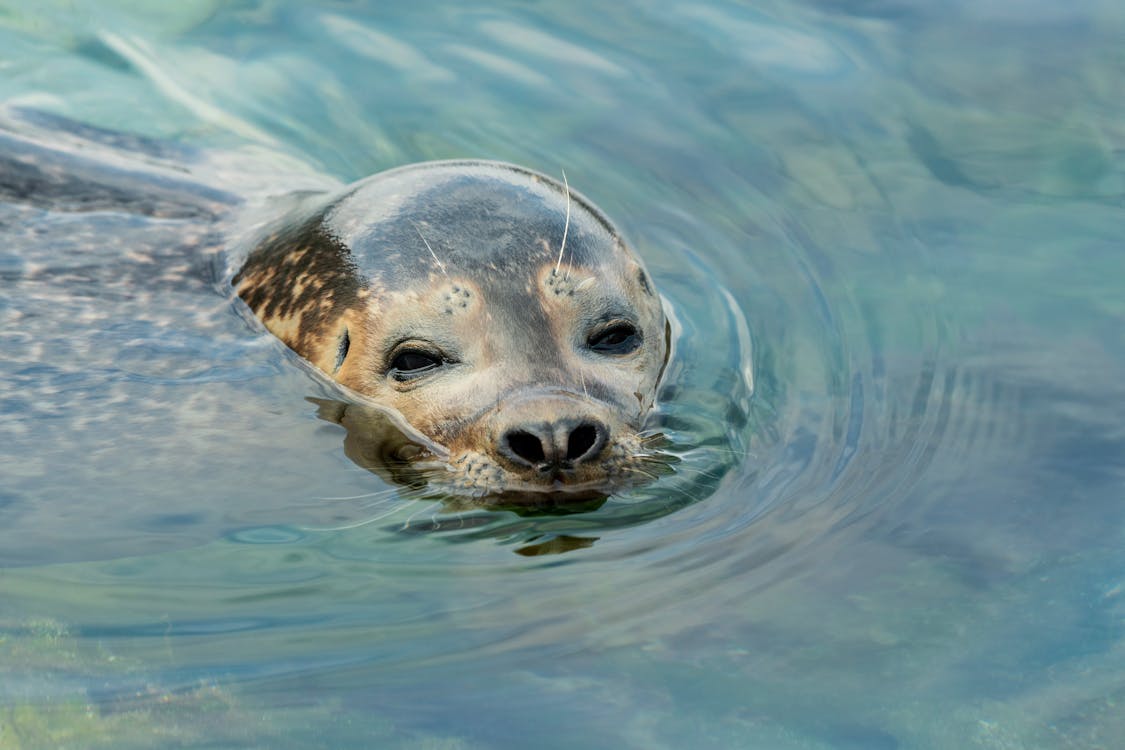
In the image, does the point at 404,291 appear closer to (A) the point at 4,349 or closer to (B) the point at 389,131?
(A) the point at 4,349

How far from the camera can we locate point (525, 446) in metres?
3.92

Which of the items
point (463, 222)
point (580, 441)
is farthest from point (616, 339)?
point (580, 441)

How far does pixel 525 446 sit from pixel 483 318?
2.02ft

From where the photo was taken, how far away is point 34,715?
3168mm

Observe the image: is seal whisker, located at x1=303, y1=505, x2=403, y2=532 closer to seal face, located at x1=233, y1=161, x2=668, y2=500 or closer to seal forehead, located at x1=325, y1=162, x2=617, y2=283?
seal face, located at x1=233, y1=161, x2=668, y2=500

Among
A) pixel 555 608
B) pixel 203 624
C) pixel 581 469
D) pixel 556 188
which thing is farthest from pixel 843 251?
pixel 203 624

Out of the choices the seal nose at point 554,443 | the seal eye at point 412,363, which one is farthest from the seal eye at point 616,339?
the seal nose at point 554,443

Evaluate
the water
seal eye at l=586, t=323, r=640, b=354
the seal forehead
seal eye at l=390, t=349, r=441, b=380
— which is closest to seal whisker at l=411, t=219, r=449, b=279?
the seal forehead

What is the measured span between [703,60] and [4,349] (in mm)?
3415

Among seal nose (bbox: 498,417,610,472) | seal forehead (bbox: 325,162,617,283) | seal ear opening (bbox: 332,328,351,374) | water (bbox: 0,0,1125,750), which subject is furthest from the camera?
seal ear opening (bbox: 332,328,351,374)

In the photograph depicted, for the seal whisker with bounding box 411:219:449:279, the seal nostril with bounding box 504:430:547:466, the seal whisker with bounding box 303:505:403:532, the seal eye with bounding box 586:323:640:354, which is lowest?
the seal whisker with bounding box 303:505:403:532

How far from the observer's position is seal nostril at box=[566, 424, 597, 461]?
12.8 feet

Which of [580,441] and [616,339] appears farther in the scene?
[616,339]

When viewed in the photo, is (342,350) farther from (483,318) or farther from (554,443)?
(554,443)
